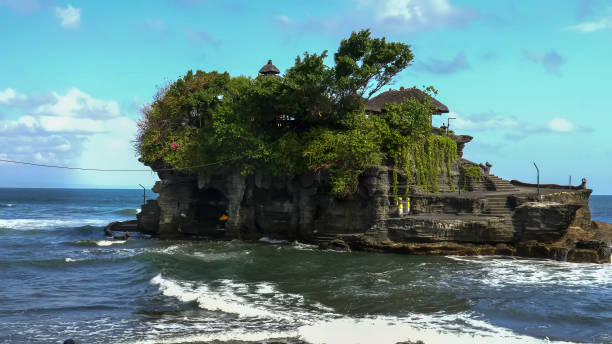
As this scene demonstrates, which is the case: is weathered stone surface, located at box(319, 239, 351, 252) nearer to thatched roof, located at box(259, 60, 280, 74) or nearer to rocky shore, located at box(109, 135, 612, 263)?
rocky shore, located at box(109, 135, 612, 263)

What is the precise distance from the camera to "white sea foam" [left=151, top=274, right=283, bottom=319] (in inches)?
522

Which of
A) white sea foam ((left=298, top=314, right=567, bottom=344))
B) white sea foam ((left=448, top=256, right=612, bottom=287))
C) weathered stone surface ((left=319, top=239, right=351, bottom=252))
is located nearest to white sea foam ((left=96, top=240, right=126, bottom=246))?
weathered stone surface ((left=319, top=239, right=351, bottom=252))

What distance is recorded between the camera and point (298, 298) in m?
14.7

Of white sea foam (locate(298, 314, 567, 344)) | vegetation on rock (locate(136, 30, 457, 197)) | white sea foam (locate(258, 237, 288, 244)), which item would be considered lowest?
white sea foam (locate(298, 314, 567, 344))

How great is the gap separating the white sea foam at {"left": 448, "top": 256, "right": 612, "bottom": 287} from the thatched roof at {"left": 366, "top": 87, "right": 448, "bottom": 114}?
11168 millimetres

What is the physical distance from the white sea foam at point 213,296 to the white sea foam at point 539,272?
8531 mm

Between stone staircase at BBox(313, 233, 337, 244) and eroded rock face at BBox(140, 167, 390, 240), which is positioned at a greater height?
eroded rock face at BBox(140, 167, 390, 240)

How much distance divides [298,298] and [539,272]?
32.7 feet

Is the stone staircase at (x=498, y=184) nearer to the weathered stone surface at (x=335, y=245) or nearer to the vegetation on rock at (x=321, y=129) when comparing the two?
the vegetation on rock at (x=321, y=129)

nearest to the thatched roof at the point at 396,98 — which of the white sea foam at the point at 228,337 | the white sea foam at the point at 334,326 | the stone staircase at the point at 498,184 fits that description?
the stone staircase at the point at 498,184

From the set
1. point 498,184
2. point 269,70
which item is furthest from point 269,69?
point 498,184

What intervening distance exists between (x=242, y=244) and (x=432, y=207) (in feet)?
34.9

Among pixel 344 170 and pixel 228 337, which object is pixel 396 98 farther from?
pixel 228 337

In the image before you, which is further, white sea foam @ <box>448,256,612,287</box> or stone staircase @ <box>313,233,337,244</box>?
stone staircase @ <box>313,233,337,244</box>
